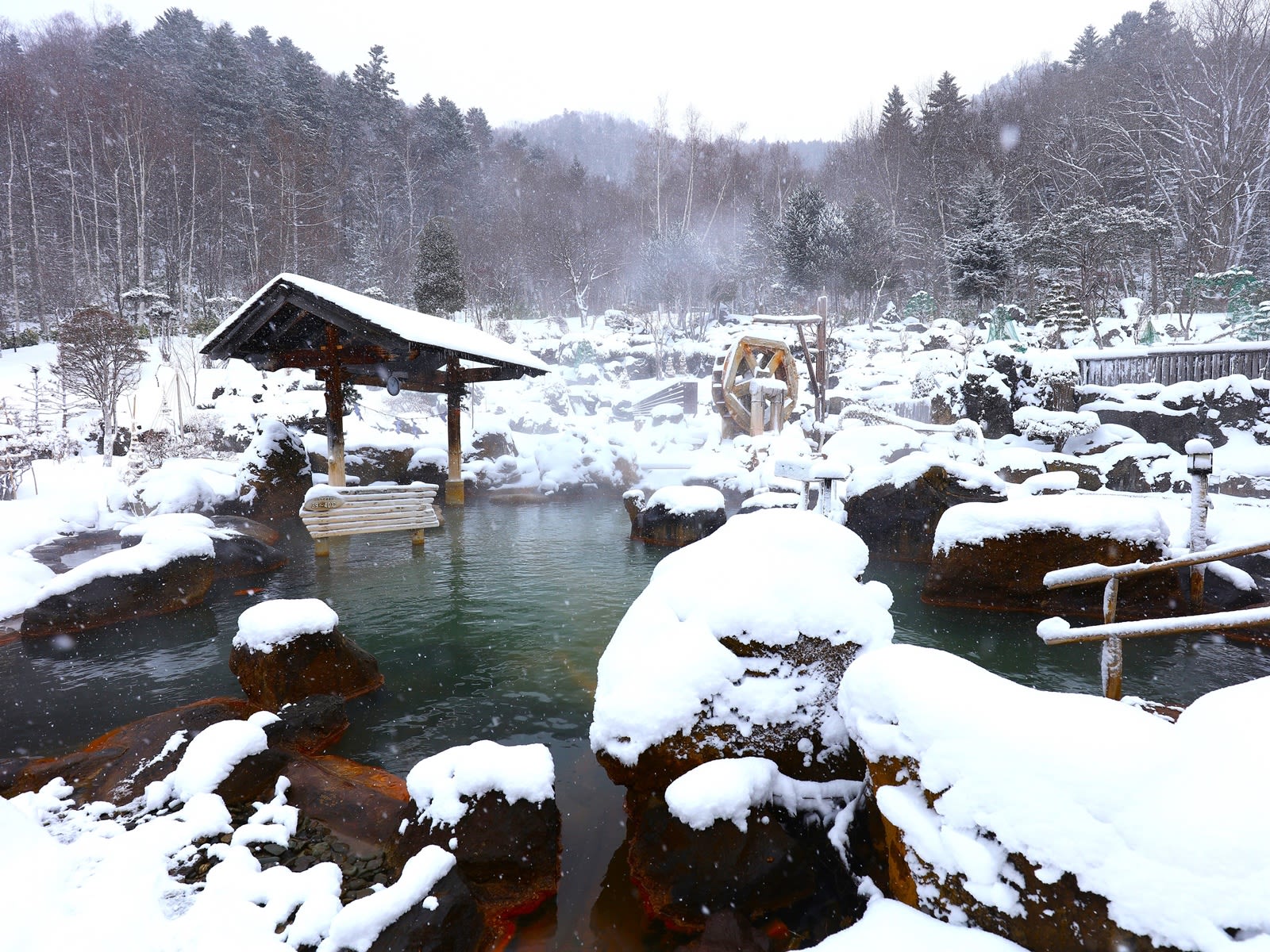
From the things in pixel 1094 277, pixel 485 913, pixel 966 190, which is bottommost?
pixel 485 913

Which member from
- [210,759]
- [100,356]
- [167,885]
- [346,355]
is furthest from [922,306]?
[167,885]

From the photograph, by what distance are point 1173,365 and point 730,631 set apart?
1672 centimetres

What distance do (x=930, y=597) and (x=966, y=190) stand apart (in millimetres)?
24975

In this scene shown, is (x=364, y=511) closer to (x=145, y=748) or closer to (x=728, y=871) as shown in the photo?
(x=145, y=748)

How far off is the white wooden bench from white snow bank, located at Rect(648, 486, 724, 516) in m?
4.12

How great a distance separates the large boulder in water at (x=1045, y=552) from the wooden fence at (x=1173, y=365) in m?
9.84

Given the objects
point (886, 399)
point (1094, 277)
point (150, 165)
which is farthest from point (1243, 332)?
point (150, 165)

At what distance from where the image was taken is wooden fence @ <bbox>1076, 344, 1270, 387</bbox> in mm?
13711

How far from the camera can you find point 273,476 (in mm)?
12930

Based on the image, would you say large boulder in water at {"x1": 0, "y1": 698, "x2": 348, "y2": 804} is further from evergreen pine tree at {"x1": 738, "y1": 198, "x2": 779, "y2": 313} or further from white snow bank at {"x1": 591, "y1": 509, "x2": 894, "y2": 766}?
evergreen pine tree at {"x1": 738, "y1": 198, "x2": 779, "y2": 313}

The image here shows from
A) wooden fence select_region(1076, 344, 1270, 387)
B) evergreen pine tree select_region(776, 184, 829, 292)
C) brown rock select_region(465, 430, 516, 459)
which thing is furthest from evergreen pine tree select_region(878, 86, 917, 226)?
brown rock select_region(465, 430, 516, 459)

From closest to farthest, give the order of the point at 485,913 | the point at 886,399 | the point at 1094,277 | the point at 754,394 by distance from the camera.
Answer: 1. the point at 485,913
2. the point at 754,394
3. the point at 886,399
4. the point at 1094,277

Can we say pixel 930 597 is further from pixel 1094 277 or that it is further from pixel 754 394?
pixel 1094 277

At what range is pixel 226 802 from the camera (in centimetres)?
390
